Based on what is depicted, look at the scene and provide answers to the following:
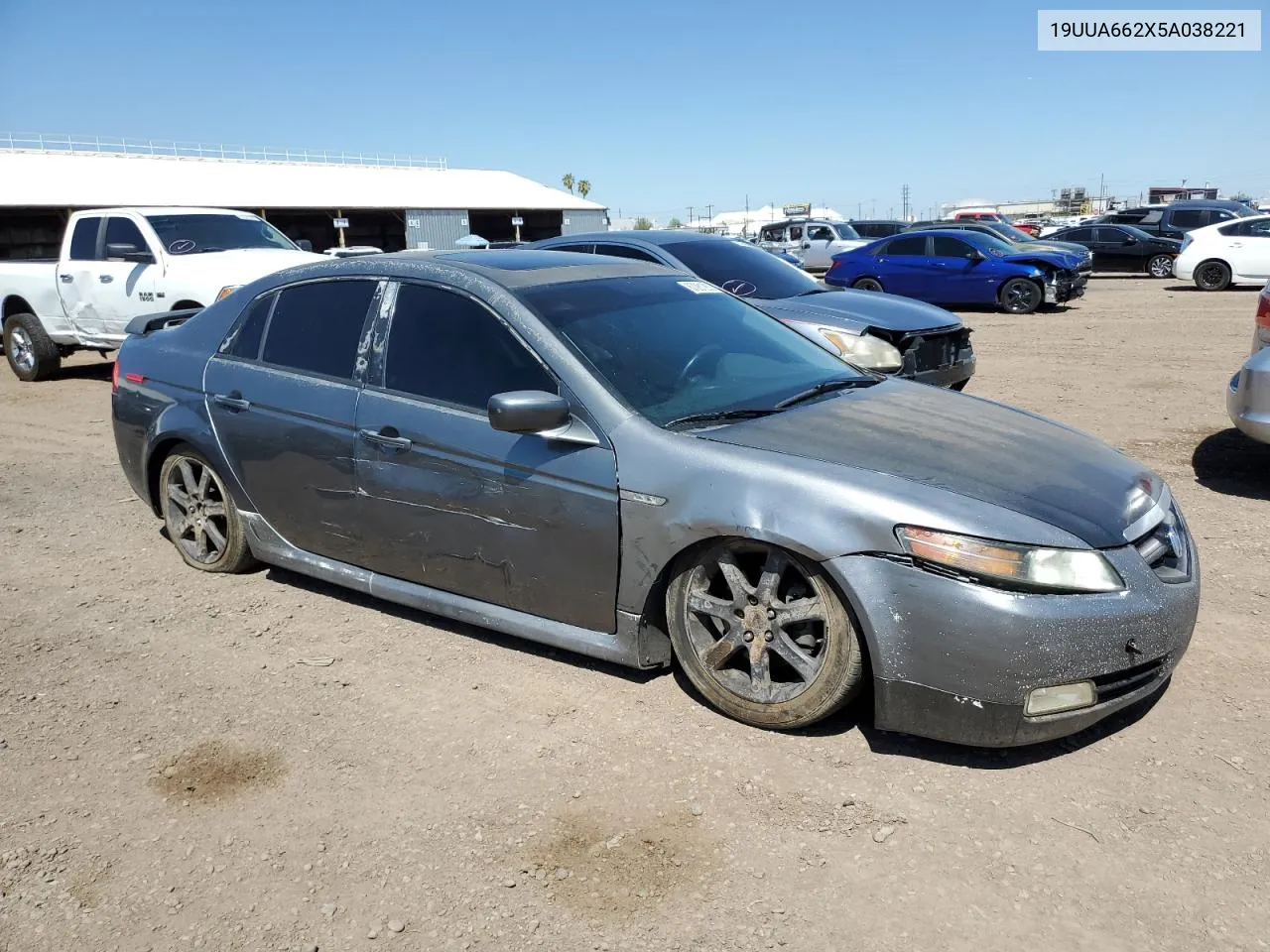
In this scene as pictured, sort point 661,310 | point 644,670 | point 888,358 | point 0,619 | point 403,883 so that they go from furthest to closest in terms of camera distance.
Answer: point 888,358
point 0,619
point 661,310
point 644,670
point 403,883

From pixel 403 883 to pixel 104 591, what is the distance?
119 inches

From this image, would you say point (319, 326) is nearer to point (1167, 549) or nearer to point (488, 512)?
point (488, 512)

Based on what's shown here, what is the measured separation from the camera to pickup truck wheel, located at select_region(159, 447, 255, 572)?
16.2 ft

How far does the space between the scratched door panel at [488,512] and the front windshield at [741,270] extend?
5.13m

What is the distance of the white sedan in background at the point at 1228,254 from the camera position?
19688 millimetres

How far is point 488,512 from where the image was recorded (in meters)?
3.78

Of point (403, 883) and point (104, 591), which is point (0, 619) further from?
point (403, 883)

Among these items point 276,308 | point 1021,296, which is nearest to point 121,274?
point 276,308

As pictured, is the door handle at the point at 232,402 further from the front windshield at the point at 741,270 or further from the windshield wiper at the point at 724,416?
the front windshield at the point at 741,270

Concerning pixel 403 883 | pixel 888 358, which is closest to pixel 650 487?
pixel 403 883

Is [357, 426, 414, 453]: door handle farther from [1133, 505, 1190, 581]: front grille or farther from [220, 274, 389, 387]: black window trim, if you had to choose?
[1133, 505, 1190, 581]: front grille

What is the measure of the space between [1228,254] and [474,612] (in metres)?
20.4

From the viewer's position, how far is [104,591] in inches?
198

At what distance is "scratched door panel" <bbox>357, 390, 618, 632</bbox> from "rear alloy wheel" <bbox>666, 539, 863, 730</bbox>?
1.02 ft
